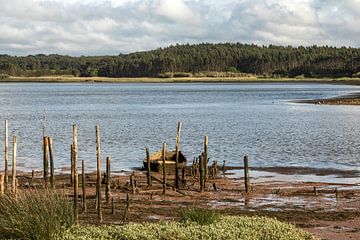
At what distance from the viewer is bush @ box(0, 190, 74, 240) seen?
1605 cm

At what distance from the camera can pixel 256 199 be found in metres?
28.0

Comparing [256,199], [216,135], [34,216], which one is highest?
[34,216]

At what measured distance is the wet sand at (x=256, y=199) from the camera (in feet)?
74.6

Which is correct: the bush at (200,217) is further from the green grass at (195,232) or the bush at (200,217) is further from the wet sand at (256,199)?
the wet sand at (256,199)

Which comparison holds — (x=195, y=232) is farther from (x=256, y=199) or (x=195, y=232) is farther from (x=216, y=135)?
(x=216, y=135)

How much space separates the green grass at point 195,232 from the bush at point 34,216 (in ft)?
1.36

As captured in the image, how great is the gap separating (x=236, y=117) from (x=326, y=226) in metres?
64.4

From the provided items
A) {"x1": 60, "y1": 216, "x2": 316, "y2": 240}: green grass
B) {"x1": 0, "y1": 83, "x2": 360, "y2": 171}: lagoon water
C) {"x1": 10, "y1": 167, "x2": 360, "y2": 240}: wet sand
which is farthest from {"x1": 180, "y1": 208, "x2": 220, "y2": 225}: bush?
{"x1": 0, "y1": 83, "x2": 360, "y2": 171}: lagoon water

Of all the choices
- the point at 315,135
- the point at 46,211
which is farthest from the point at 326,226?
the point at 315,135

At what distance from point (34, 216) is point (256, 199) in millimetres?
13537

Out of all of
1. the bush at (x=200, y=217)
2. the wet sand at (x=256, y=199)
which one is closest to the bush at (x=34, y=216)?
the bush at (x=200, y=217)

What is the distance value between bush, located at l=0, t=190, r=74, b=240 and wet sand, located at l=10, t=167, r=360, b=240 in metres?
3.92

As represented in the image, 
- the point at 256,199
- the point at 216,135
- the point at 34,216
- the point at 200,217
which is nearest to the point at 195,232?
the point at 200,217

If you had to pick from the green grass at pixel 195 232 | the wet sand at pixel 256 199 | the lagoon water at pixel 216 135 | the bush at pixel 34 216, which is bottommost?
the lagoon water at pixel 216 135
